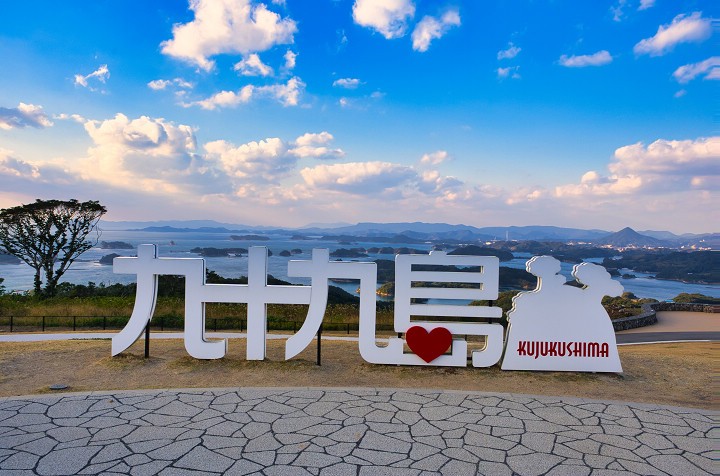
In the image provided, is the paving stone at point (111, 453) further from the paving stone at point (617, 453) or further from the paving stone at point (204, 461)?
the paving stone at point (617, 453)

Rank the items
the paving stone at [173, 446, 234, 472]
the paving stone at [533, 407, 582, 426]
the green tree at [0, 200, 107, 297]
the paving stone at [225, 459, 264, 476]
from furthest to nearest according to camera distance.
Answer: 1. the green tree at [0, 200, 107, 297]
2. the paving stone at [533, 407, 582, 426]
3. the paving stone at [173, 446, 234, 472]
4. the paving stone at [225, 459, 264, 476]

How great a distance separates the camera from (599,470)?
5613mm

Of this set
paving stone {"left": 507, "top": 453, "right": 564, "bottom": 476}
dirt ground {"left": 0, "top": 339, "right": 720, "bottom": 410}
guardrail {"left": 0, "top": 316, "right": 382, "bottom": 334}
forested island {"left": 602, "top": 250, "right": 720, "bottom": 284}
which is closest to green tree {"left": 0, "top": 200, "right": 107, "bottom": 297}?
guardrail {"left": 0, "top": 316, "right": 382, "bottom": 334}

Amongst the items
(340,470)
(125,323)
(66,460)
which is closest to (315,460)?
(340,470)

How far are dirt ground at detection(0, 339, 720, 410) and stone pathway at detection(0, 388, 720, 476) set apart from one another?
28.5 inches

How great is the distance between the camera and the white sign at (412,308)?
10164mm

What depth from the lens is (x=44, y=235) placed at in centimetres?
2986

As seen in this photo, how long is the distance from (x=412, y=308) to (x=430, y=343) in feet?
3.01

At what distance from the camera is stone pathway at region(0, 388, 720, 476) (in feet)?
18.3

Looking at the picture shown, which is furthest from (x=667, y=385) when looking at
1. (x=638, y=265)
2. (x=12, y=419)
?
(x=638, y=265)

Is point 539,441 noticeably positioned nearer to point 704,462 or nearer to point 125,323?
point 704,462

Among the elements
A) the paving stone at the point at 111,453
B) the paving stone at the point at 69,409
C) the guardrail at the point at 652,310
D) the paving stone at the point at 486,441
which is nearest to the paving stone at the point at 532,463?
the paving stone at the point at 486,441

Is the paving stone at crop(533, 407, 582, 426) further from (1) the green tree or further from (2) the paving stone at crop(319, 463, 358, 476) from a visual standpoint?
(1) the green tree

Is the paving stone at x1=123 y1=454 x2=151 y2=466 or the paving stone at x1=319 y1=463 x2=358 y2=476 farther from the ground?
the paving stone at x1=123 y1=454 x2=151 y2=466
